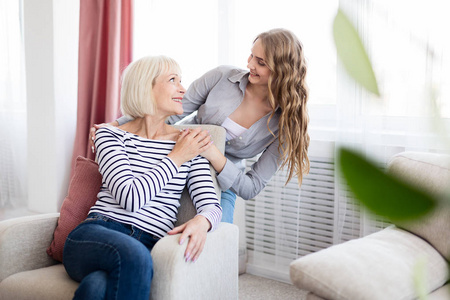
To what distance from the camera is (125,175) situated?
1646 mm

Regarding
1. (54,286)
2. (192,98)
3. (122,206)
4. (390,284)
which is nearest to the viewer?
(390,284)

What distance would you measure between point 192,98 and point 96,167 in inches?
19.1

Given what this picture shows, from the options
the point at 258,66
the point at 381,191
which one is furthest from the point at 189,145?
the point at 381,191

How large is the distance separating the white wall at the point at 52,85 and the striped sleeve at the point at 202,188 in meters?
1.83

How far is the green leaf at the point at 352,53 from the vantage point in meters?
0.20

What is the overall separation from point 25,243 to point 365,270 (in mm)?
1149

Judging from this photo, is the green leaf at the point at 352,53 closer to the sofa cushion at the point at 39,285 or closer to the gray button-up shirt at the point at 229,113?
the sofa cushion at the point at 39,285

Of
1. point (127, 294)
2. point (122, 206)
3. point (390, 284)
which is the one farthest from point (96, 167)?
point (390, 284)

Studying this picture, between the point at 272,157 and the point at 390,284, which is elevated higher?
the point at 272,157

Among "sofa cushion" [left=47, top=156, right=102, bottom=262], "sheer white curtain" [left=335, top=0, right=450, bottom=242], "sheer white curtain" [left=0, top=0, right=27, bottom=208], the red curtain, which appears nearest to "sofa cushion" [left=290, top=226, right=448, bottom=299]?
"sheer white curtain" [left=335, top=0, right=450, bottom=242]

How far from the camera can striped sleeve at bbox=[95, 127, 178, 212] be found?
1623mm

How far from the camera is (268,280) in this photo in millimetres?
2795

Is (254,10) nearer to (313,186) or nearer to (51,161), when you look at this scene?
(313,186)

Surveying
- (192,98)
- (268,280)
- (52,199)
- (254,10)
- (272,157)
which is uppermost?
(254,10)
